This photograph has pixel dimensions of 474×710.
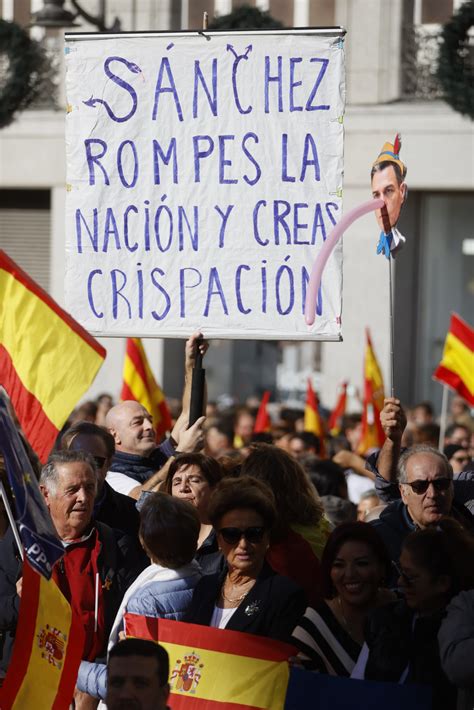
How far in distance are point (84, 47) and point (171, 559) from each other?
2.40 meters

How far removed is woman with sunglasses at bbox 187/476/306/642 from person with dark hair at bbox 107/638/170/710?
2.16 ft

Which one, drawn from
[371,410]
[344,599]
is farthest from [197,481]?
[371,410]

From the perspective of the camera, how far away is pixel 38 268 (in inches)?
858

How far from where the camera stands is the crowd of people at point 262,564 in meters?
4.36

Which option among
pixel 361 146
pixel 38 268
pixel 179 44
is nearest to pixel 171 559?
pixel 179 44

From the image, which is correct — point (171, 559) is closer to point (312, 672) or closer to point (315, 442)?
point (312, 672)

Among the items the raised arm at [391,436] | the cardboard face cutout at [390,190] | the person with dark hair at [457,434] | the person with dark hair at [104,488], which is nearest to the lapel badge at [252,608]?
the person with dark hair at [104,488]

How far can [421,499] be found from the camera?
564cm

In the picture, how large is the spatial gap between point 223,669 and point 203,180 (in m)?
2.40

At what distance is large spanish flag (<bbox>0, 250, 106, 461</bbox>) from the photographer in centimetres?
645

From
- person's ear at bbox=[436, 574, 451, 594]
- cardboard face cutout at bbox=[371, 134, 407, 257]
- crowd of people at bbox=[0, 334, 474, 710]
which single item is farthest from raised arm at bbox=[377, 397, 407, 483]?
person's ear at bbox=[436, 574, 451, 594]

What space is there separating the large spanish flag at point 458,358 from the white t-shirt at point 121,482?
16.6 ft

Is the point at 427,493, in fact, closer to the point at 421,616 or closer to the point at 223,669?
the point at 421,616

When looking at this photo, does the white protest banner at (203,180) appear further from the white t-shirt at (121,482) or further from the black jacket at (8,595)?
the black jacket at (8,595)
